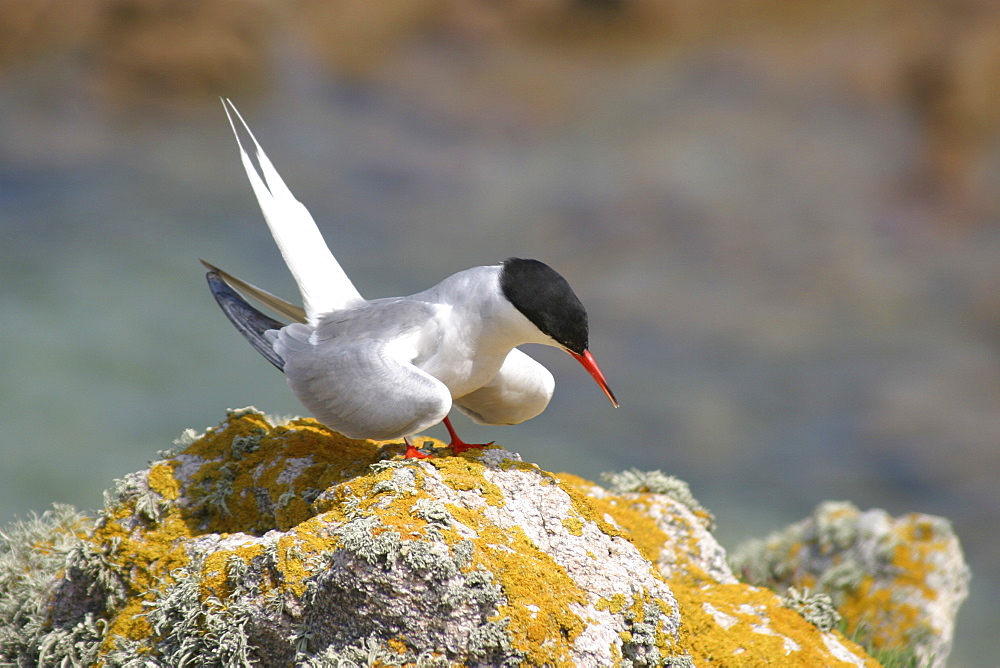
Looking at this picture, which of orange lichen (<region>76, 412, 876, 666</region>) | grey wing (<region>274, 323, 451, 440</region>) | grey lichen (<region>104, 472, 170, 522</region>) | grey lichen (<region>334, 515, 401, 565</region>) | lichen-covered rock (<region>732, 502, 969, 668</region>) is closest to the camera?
grey lichen (<region>334, 515, 401, 565</region>)

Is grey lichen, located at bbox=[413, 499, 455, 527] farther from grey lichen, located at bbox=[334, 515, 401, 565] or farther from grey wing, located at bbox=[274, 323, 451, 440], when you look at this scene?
grey wing, located at bbox=[274, 323, 451, 440]

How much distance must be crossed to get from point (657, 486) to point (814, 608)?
1078 millimetres


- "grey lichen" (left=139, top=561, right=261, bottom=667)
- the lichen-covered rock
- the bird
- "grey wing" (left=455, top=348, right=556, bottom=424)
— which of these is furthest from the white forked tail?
the lichen-covered rock

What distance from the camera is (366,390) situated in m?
2.92

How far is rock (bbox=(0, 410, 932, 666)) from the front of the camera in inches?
92.0

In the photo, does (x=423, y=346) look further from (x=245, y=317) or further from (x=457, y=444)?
(x=245, y=317)

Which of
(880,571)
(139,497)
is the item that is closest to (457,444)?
(139,497)

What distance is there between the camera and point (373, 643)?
230 cm

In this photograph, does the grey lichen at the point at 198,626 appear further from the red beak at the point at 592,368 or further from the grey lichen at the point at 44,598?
the red beak at the point at 592,368

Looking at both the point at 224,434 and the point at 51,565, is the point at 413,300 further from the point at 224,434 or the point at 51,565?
the point at 51,565

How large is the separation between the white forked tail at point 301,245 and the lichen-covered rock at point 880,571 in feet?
9.45

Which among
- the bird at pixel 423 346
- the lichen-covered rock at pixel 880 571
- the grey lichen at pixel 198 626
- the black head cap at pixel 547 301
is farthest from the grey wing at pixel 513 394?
the lichen-covered rock at pixel 880 571

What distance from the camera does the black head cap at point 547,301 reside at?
297cm

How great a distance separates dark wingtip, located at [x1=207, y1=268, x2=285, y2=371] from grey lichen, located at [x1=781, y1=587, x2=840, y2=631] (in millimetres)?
2420
